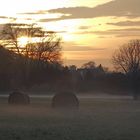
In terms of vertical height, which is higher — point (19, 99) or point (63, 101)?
point (63, 101)

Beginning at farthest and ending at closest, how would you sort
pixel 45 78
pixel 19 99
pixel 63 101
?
pixel 45 78, pixel 19 99, pixel 63 101

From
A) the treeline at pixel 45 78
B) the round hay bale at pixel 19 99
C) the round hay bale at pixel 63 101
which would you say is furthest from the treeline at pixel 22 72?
the round hay bale at pixel 63 101

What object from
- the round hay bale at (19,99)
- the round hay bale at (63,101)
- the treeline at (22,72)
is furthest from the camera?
the treeline at (22,72)

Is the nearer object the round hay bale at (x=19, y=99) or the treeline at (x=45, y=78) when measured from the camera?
the round hay bale at (x=19, y=99)

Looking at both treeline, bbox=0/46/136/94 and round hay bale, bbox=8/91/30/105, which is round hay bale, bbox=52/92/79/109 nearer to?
round hay bale, bbox=8/91/30/105

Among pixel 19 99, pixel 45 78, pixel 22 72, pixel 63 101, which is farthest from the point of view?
pixel 45 78

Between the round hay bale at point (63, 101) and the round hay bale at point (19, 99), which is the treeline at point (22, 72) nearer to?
the round hay bale at point (19, 99)

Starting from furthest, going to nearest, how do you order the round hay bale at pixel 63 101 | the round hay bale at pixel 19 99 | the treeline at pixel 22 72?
the treeline at pixel 22 72, the round hay bale at pixel 19 99, the round hay bale at pixel 63 101

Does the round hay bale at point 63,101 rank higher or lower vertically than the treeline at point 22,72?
lower

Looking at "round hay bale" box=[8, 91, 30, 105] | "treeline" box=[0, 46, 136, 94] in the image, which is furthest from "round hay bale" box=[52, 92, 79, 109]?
"treeline" box=[0, 46, 136, 94]

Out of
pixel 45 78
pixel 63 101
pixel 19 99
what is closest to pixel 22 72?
pixel 45 78

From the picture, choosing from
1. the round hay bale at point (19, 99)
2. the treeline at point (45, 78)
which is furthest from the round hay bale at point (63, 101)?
the treeline at point (45, 78)

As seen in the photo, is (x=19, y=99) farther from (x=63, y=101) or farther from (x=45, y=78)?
(x=45, y=78)

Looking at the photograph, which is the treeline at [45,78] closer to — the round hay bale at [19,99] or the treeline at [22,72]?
the treeline at [22,72]
